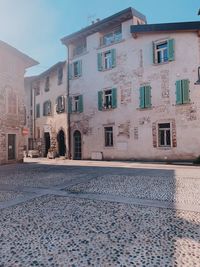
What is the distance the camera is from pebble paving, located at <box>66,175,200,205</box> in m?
5.99

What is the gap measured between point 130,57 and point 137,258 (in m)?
16.3

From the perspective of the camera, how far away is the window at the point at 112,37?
1845 cm

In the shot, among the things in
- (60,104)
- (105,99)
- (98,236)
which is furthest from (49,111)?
(98,236)

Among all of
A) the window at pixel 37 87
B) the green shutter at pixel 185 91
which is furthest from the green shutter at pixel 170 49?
the window at pixel 37 87

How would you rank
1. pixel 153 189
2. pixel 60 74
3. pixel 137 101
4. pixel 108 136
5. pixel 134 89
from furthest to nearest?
pixel 60 74
pixel 108 136
pixel 134 89
pixel 137 101
pixel 153 189

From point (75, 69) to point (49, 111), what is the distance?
203 inches

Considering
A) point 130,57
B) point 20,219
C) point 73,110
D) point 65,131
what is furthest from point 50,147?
point 20,219

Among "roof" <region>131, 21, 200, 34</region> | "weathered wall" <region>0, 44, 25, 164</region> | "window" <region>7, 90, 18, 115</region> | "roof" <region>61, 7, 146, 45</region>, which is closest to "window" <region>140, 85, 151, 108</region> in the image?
"roof" <region>131, 21, 200, 34</region>

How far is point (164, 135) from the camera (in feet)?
52.6

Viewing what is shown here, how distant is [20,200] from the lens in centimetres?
592

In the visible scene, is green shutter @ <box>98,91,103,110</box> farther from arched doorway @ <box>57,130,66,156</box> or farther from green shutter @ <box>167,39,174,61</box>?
green shutter @ <box>167,39,174,61</box>

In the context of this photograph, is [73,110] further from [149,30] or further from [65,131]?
[149,30]

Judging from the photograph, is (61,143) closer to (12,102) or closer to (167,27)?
(12,102)

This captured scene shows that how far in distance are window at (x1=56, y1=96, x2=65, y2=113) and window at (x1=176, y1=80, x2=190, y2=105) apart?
33.8 ft
